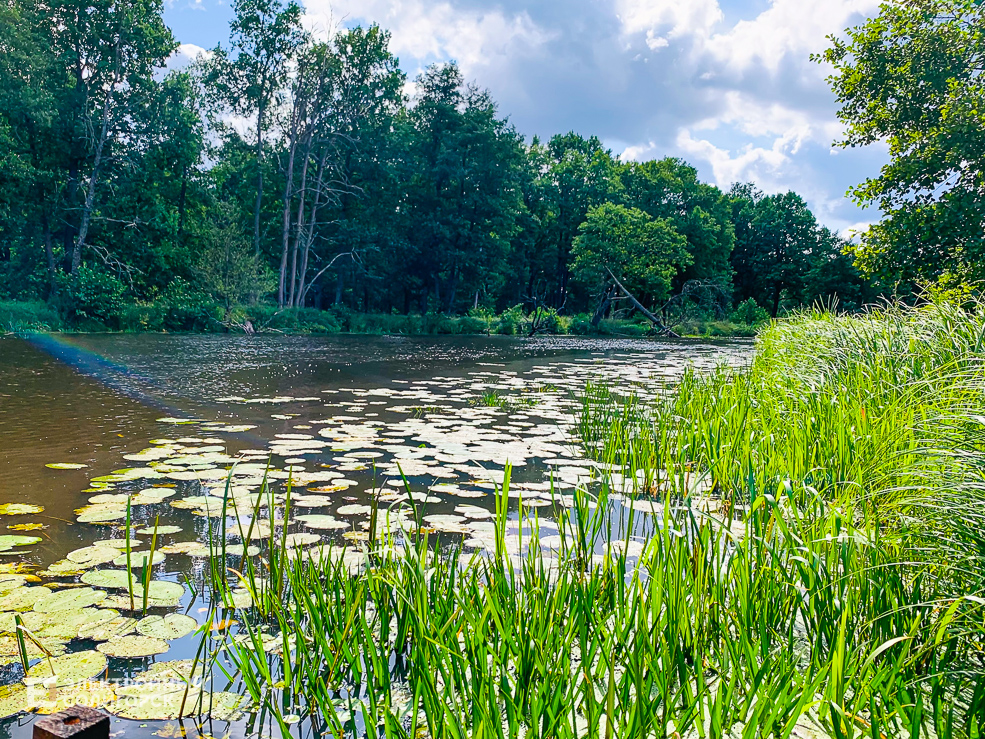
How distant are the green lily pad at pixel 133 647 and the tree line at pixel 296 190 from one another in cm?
2431

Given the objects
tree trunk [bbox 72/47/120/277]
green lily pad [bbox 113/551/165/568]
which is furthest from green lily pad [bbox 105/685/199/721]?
tree trunk [bbox 72/47/120/277]

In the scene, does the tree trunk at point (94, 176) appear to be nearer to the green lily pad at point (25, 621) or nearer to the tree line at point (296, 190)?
the tree line at point (296, 190)

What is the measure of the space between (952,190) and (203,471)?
1295cm

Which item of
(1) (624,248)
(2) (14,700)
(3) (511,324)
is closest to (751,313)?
(1) (624,248)

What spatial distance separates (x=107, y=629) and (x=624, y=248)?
34.7m

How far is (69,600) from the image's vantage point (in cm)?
252

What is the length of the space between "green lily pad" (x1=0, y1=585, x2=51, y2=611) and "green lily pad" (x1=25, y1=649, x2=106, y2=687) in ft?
1.53

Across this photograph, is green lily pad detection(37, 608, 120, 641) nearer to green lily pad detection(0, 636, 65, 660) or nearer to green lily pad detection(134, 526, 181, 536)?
green lily pad detection(0, 636, 65, 660)

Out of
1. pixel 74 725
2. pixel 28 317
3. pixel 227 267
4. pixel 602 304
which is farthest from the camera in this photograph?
pixel 602 304

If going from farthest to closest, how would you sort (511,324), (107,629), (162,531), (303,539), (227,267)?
(511,324), (227,267), (162,531), (303,539), (107,629)

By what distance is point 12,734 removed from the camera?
5.92 feet

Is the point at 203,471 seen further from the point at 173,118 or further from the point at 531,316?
the point at 531,316

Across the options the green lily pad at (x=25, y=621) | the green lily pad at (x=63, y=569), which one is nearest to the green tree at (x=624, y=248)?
the green lily pad at (x=63, y=569)

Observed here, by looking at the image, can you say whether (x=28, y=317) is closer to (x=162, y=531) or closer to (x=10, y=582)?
(x=162, y=531)
